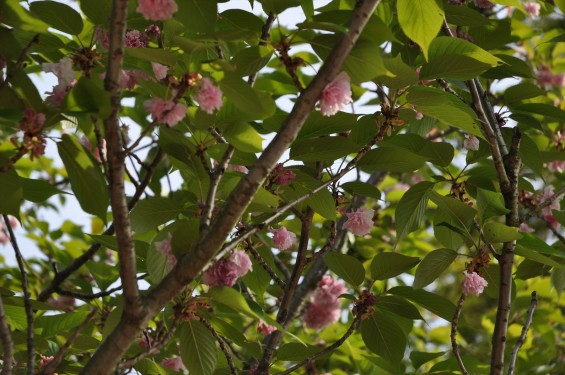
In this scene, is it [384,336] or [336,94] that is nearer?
[336,94]

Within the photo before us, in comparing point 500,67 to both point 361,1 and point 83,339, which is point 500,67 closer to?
point 361,1

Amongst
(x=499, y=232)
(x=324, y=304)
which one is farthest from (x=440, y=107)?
(x=324, y=304)

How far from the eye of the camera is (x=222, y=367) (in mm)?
1748

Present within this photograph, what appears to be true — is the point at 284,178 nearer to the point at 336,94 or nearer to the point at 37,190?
the point at 336,94

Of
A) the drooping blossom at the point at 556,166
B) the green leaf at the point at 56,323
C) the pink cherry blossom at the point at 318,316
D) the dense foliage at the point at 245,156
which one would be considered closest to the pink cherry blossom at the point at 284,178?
the dense foliage at the point at 245,156

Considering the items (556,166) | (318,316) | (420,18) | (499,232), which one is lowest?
(499,232)

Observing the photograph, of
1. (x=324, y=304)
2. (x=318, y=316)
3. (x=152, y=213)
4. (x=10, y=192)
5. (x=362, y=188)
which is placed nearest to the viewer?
(x=10, y=192)

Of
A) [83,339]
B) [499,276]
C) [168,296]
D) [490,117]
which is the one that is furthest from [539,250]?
[83,339]

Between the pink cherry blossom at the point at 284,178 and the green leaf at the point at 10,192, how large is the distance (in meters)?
0.51

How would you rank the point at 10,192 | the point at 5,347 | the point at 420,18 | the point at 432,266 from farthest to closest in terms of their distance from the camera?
the point at 432,266 < the point at 420,18 < the point at 10,192 < the point at 5,347

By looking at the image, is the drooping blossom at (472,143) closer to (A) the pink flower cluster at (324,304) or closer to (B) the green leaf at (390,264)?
(B) the green leaf at (390,264)

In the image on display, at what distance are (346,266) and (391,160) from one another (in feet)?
0.90

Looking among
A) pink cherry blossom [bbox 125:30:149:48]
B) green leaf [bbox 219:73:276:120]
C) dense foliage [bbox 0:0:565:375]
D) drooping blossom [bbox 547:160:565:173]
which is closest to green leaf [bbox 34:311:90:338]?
dense foliage [bbox 0:0:565:375]

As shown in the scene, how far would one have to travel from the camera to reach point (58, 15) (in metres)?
1.38
